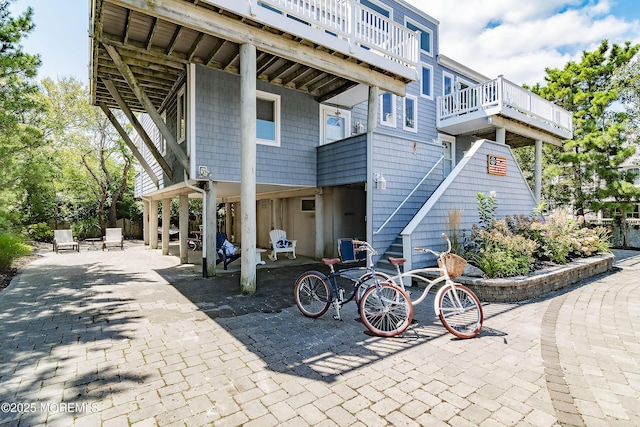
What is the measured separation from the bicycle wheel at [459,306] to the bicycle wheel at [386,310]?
45cm

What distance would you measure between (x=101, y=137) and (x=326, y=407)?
21719 mm

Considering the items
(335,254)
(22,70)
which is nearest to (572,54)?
(335,254)

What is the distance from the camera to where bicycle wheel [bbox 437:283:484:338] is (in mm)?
4023

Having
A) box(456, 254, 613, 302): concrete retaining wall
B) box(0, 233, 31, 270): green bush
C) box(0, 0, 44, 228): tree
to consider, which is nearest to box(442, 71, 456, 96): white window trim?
box(456, 254, 613, 302): concrete retaining wall

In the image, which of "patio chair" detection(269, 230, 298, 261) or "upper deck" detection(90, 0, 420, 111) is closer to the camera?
"upper deck" detection(90, 0, 420, 111)

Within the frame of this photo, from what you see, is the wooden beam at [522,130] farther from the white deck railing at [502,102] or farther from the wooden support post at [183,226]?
the wooden support post at [183,226]

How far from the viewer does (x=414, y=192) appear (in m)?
8.43

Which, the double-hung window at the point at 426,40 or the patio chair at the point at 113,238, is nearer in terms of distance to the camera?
the double-hung window at the point at 426,40

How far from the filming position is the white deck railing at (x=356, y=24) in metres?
6.43

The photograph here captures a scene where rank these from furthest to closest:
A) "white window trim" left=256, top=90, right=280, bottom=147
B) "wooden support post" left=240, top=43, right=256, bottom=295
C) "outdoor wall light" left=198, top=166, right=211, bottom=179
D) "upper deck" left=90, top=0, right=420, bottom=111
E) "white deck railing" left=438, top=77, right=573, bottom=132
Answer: "white deck railing" left=438, top=77, right=573, bottom=132, "white window trim" left=256, top=90, right=280, bottom=147, "outdoor wall light" left=198, top=166, right=211, bottom=179, "wooden support post" left=240, top=43, right=256, bottom=295, "upper deck" left=90, top=0, right=420, bottom=111

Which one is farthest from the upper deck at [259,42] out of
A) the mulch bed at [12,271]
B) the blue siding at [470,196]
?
the mulch bed at [12,271]

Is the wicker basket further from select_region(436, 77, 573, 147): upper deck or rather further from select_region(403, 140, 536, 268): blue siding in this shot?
select_region(436, 77, 573, 147): upper deck

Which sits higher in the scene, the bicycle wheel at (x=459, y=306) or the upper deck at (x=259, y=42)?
the upper deck at (x=259, y=42)

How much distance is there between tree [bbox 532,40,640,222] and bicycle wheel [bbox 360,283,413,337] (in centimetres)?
1473
